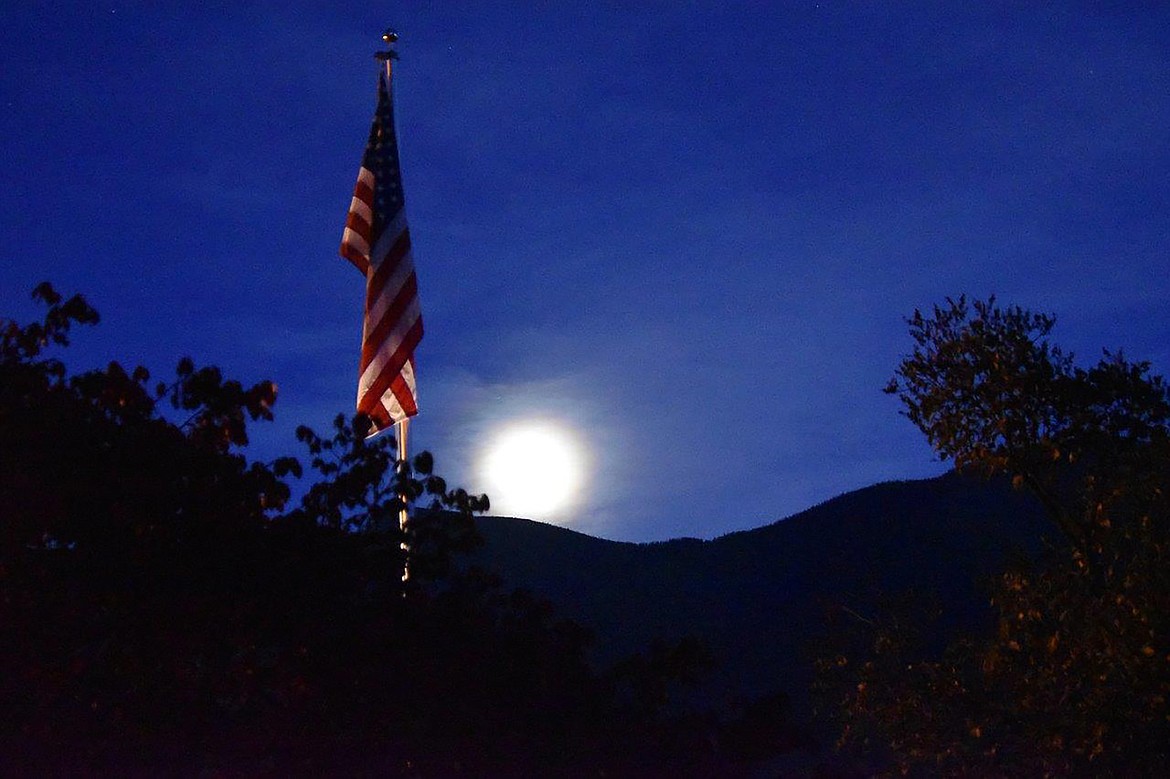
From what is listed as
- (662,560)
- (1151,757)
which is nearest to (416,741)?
(1151,757)

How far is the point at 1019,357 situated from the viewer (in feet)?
51.9

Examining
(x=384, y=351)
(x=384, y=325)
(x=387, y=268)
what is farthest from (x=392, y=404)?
(x=387, y=268)

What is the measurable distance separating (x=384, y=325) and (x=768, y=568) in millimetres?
59040

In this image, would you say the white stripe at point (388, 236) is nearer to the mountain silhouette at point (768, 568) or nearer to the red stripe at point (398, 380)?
the red stripe at point (398, 380)

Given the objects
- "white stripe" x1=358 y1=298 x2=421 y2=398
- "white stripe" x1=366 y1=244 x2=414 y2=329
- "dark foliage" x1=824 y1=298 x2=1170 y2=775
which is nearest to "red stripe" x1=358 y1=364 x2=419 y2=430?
"white stripe" x1=358 y1=298 x2=421 y2=398

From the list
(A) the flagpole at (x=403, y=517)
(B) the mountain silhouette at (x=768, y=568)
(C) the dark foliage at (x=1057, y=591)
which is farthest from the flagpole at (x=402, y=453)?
(B) the mountain silhouette at (x=768, y=568)

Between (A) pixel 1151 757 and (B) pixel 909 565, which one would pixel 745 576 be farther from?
(A) pixel 1151 757

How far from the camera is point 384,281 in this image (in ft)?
56.0

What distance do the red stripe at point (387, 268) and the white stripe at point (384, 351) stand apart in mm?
448

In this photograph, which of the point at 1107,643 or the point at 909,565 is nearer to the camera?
the point at 1107,643

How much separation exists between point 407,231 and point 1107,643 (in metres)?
9.91

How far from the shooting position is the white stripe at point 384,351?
16.6 m

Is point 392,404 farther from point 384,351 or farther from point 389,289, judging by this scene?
point 389,289

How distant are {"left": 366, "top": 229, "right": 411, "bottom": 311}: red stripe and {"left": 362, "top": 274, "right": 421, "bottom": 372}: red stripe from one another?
236 mm
